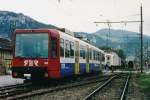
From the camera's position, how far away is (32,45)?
940 inches

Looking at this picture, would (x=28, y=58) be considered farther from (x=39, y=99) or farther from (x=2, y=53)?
(x=2, y=53)

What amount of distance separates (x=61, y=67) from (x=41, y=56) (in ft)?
5.14

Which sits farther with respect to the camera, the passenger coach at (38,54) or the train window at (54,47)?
the train window at (54,47)

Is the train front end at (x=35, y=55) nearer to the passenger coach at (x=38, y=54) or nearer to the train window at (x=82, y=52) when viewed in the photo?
the passenger coach at (x=38, y=54)

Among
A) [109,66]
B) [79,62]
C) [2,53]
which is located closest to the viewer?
[79,62]

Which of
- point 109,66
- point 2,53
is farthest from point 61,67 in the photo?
point 109,66

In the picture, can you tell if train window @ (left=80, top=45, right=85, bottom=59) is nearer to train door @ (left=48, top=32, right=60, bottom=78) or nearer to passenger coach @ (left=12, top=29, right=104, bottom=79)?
passenger coach @ (left=12, top=29, right=104, bottom=79)

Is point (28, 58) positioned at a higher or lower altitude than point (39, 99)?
higher

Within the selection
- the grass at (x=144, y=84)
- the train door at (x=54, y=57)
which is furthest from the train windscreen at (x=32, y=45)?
the grass at (x=144, y=84)

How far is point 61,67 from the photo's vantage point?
80.7 ft

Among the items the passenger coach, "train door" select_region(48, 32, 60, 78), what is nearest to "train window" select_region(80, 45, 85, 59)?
the passenger coach

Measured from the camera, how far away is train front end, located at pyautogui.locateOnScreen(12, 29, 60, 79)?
23.3m

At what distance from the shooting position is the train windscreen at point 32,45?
23.6m

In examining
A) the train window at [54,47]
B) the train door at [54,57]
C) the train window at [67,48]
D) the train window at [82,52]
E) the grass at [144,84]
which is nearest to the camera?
the train door at [54,57]
